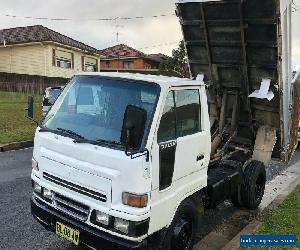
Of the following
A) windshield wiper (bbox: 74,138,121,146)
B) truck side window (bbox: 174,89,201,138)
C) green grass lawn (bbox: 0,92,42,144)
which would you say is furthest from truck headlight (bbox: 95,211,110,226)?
green grass lawn (bbox: 0,92,42,144)

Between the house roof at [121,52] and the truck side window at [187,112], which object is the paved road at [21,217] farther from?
the house roof at [121,52]

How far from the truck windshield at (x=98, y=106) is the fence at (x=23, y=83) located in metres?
21.0

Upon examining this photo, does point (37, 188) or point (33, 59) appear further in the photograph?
point (33, 59)

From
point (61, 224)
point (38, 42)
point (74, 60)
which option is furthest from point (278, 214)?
point (74, 60)

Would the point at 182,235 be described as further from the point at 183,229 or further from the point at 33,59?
the point at 33,59

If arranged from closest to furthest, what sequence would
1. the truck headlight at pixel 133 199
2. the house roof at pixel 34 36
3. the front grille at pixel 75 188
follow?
the truck headlight at pixel 133 199, the front grille at pixel 75 188, the house roof at pixel 34 36

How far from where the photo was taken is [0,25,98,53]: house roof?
99.8 feet

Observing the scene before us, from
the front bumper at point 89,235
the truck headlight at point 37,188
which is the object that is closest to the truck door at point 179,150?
the front bumper at point 89,235

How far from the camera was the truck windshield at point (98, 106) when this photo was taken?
4223 mm

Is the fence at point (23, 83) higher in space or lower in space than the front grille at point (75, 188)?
higher

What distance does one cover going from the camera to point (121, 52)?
1972 inches

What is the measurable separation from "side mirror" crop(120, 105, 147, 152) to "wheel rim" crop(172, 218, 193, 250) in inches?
54.7

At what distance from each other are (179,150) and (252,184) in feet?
9.43

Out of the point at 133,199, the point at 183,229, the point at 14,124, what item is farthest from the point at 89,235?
the point at 14,124
